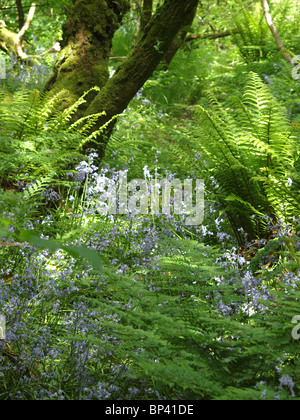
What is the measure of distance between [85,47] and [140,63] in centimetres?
60

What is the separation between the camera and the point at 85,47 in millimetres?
4355

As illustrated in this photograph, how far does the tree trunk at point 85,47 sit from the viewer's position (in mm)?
4289

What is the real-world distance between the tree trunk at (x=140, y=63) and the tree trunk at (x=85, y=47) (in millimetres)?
265

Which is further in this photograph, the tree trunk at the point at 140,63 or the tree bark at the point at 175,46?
the tree bark at the point at 175,46

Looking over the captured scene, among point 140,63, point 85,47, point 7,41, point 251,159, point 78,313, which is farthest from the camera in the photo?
point 7,41

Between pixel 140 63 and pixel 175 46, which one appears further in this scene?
pixel 175 46

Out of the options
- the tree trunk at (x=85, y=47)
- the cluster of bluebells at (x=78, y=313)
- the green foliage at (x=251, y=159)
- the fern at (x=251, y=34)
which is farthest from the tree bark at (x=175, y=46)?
the cluster of bluebells at (x=78, y=313)

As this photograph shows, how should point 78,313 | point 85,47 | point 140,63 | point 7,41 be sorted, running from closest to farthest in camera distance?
1. point 78,313
2. point 140,63
3. point 85,47
4. point 7,41

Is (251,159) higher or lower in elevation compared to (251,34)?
lower

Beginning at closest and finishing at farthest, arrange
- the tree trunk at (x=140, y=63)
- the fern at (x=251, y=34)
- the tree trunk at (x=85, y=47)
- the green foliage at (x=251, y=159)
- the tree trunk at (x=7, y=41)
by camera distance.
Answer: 1. the green foliage at (x=251, y=159)
2. the tree trunk at (x=140, y=63)
3. the tree trunk at (x=85, y=47)
4. the tree trunk at (x=7, y=41)
5. the fern at (x=251, y=34)

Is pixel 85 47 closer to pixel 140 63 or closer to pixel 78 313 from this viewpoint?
pixel 140 63

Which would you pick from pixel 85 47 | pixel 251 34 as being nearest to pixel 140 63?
pixel 85 47

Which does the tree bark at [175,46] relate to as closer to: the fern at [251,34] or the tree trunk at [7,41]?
the fern at [251,34]

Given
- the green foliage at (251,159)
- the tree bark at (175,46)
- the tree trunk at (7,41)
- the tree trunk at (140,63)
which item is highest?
the tree bark at (175,46)
